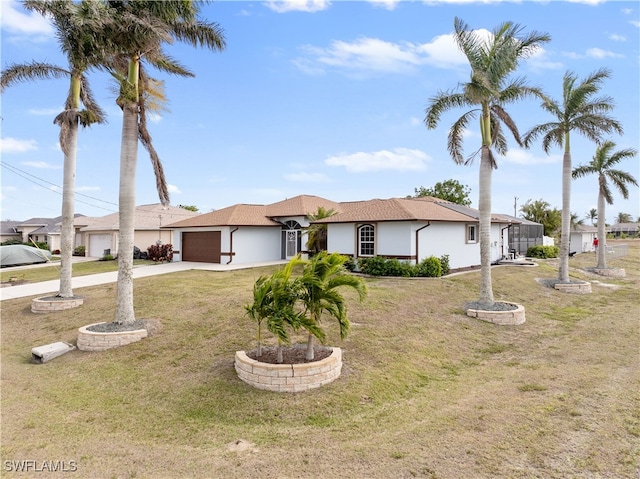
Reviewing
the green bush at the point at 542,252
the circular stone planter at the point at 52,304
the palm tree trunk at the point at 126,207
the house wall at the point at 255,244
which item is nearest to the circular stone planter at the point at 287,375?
the palm tree trunk at the point at 126,207

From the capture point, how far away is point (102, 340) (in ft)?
30.2

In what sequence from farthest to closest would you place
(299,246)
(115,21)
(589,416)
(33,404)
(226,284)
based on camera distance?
(299,246) < (226,284) < (115,21) < (33,404) < (589,416)

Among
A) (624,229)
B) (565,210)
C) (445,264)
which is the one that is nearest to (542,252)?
(565,210)

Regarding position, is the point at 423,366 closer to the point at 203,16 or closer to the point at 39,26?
the point at 203,16

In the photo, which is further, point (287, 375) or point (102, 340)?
point (102, 340)

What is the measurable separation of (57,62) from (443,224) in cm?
1794

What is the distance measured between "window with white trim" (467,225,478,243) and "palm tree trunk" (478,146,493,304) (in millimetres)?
9790

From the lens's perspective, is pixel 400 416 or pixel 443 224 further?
pixel 443 224

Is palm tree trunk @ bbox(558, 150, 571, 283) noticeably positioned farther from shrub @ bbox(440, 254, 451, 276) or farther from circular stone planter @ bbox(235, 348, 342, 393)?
circular stone planter @ bbox(235, 348, 342, 393)

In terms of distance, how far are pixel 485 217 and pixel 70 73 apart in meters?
15.3

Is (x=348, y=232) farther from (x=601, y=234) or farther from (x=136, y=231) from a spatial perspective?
(x=136, y=231)

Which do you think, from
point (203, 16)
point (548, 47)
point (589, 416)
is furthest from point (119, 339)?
point (548, 47)

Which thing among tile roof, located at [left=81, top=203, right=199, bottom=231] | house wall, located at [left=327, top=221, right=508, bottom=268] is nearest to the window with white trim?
house wall, located at [left=327, top=221, right=508, bottom=268]

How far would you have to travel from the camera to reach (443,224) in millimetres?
19781
